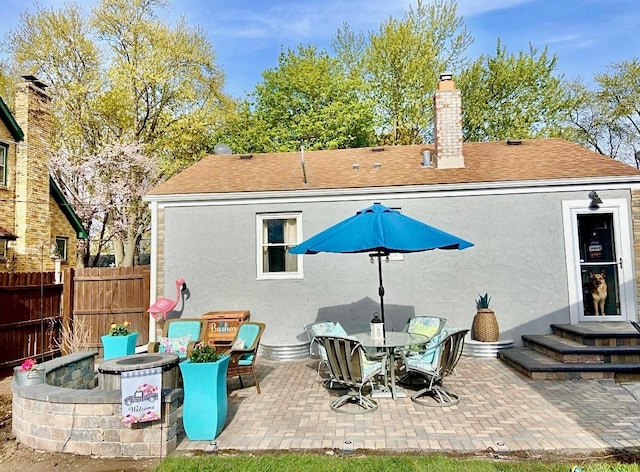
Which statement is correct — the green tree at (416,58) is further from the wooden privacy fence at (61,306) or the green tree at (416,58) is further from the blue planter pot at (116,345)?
the blue planter pot at (116,345)

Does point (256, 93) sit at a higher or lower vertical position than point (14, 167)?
higher

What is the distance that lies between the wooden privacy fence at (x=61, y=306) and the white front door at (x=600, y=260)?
9.46 metres

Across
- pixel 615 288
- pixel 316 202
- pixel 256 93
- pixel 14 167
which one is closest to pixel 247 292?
pixel 316 202

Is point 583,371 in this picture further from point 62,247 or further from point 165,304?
point 62,247

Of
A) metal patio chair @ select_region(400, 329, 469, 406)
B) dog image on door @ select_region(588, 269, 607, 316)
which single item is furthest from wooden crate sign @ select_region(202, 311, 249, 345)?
dog image on door @ select_region(588, 269, 607, 316)

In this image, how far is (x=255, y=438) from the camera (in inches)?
172

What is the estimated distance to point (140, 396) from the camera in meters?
3.88

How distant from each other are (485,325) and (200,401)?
578 centimetres

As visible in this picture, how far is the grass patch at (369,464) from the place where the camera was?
11.6ft

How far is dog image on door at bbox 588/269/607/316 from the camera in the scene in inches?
320

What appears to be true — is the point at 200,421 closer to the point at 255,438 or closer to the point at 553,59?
the point at 255,438

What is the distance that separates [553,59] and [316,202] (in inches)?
756

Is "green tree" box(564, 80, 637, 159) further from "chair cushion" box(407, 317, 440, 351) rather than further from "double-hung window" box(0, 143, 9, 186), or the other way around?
"double-hung window" box(0, 143, 9, 186)

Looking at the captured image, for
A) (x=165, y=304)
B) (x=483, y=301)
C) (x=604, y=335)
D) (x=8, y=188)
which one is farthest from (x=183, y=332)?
(x=8, y=188)
